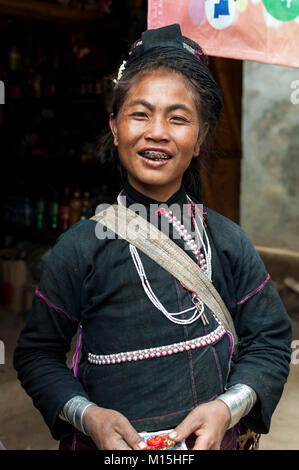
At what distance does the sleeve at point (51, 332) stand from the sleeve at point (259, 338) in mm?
415

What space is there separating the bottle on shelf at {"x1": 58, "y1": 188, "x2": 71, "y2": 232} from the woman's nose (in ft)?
12.4

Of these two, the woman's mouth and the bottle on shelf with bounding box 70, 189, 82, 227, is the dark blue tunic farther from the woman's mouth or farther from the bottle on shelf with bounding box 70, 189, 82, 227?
the bottle on shelf with bounding box 70, 189, 82, 227

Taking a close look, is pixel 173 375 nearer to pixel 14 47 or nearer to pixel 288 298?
pixel 288 298

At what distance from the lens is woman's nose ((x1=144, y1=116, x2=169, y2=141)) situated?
1166 millimetres

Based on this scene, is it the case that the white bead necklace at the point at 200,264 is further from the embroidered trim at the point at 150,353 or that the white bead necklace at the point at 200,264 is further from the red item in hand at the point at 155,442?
the red item in hand at the point at 155,442

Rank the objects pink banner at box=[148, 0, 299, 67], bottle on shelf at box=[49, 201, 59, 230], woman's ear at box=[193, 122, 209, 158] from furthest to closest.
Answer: bottle on shelf at box=[49, 201, 59, 230]
pink banner at box=[148, 0, 299, 67]
woman's ear at box=[193, 122, 209, 158]

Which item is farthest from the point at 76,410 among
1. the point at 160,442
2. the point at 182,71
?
the point at 182,71

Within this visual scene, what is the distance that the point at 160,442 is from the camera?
3.43ft

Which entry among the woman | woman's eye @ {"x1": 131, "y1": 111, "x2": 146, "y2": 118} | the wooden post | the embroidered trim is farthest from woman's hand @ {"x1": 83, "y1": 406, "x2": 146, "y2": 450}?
the wooden post

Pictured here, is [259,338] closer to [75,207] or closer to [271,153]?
[75,207]

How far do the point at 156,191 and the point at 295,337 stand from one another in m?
2.99

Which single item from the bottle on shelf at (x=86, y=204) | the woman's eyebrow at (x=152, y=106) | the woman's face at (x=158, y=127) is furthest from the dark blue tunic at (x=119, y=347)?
the bottle on shelf at (x=86, y=204)

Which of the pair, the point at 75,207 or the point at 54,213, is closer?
the point at 75,207

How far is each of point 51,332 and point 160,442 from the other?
1.15ft
